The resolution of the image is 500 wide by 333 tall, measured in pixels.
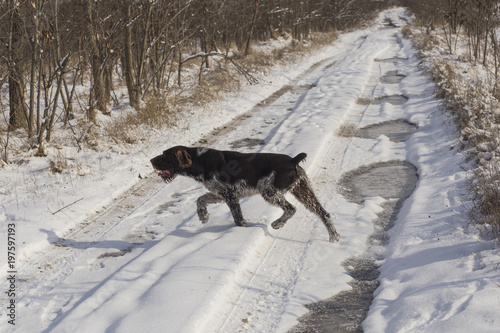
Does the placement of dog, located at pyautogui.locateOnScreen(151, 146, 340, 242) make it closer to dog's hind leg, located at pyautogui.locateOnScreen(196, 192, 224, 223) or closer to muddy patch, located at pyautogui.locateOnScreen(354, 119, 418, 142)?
dog's hind leg, located at pyautogui.locateOnScreen(196, 192, 224, 223)

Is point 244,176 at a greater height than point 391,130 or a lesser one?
greater

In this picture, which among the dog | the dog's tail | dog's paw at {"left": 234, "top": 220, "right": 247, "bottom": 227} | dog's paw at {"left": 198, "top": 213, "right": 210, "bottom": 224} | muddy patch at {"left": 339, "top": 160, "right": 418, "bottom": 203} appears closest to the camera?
the dog's tail

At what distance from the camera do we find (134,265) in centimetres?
548

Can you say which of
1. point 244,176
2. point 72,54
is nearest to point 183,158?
point 244,176

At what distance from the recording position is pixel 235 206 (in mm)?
6504

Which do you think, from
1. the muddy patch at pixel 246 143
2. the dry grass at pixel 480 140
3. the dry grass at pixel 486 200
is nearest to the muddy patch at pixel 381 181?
the dry grass at pixel 480 140

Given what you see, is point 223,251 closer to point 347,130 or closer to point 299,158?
point 299,158

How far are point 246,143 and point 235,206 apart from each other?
4.86 meters

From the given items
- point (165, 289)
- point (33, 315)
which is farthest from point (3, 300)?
point (165, 289)

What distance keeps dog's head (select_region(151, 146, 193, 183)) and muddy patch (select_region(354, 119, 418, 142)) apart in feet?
20.2

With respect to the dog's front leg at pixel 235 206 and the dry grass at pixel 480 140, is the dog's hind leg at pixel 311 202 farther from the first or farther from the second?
the dry grass at pixel 480 140

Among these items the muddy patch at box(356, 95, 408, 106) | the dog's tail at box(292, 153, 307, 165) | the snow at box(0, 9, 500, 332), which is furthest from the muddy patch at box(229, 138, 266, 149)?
the muddy patch at box(356, 95, 408, 106)

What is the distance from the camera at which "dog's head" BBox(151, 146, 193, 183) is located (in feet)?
21.3

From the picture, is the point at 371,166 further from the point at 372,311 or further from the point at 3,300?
the point at 3,300
